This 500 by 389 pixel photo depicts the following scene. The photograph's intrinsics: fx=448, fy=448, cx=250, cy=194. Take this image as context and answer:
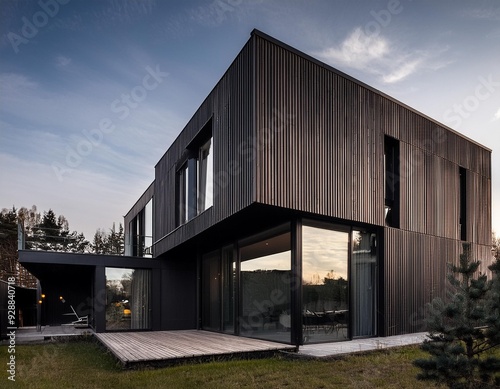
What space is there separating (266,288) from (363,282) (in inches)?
89.2

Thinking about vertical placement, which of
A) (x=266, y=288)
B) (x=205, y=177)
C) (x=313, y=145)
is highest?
(x=313, y=145)

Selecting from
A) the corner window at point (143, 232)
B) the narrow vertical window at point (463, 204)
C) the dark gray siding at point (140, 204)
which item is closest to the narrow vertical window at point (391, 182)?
the narrow vertical window at point (463, 204)

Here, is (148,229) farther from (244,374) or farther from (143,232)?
(244,374)

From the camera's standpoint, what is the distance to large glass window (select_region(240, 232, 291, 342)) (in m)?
9.60

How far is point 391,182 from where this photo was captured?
11.2 meters

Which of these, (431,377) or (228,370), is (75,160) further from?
(431,377)

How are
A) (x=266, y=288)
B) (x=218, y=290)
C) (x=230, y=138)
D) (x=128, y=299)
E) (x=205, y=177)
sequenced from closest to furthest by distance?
(x=230, y=138) → (x=266, y=288) → (x=205, y=177) → (x=218, y=290) → (x=128, y=299)

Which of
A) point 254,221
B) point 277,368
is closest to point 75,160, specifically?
point 254,221

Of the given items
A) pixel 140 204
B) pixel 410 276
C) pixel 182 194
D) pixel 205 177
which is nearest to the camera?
pixel 410 276

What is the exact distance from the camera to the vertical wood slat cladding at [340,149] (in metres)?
8.47

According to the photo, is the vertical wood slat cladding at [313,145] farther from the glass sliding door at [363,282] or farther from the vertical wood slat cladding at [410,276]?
the glass sliding door at [363,282]

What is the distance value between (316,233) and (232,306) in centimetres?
389

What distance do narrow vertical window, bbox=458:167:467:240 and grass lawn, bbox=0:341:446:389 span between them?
6.05 m

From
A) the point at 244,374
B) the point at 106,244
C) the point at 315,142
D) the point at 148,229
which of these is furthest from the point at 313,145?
the point at 148,229
